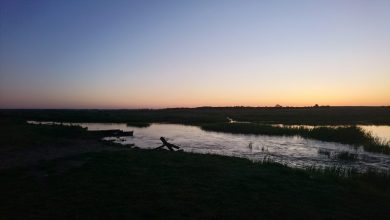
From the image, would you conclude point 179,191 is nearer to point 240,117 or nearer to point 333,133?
point 333,133

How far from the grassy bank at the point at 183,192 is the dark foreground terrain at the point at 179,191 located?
0.09 feet

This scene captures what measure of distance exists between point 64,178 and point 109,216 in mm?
5855

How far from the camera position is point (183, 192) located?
13.6m

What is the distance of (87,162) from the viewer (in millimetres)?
19844

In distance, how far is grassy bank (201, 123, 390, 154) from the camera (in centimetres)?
3494

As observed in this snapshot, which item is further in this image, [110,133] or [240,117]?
[240,117]

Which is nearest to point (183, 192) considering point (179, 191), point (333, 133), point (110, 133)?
point (179, 191)

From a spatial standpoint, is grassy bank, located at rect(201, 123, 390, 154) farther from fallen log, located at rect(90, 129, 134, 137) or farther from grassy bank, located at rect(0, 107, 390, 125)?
grassy bank, located at rect(0, 107, 390, 125)

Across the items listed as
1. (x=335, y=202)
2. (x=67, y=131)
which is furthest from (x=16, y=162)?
(x=67, y=131)

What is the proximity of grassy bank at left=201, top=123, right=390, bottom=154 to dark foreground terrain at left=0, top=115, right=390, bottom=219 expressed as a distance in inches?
718

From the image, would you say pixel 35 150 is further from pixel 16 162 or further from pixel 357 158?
pixel 357 158

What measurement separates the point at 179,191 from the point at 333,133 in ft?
113

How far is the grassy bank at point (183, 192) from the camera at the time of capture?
11250mm

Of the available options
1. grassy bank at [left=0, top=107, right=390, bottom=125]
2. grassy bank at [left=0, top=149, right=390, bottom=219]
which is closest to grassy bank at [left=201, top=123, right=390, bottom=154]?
grassy bank at [left=0, top=149, right=390, bottom=219]
